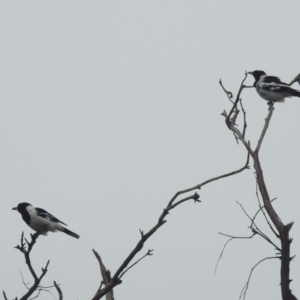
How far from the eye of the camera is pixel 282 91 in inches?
398

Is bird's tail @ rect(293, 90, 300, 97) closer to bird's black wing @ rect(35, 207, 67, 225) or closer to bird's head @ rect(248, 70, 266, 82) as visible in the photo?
bird's head @ rect(248, 70, 266, 82)

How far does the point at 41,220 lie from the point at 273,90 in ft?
16.8

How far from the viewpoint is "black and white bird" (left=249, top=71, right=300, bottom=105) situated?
32.9 ft

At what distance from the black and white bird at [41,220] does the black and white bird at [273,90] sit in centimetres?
468

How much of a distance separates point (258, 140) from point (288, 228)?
1.10 m

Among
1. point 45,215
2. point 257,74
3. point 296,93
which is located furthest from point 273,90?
point 45,215

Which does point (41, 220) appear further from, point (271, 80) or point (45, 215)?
point (271, 80)

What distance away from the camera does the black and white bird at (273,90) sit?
1003cm

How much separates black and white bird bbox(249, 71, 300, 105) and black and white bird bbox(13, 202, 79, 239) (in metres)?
4.68

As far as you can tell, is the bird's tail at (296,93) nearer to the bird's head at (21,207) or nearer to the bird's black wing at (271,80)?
the bird's black wing at (271,80)

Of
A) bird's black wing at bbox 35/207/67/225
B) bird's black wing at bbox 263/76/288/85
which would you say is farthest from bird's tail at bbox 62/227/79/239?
bird's black wing at bbox 263/76/288/85

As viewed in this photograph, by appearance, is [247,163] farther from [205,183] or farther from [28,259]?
[28,259]

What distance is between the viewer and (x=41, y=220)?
8461mm

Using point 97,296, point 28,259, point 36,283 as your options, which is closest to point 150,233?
point 97,296
